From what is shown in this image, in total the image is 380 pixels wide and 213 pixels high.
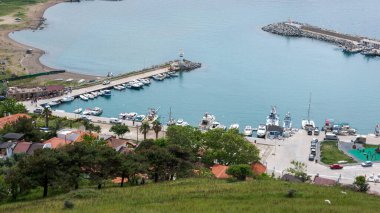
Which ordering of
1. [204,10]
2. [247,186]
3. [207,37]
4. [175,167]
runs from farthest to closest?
[204,10], [207,37], [175,167], [247,186]

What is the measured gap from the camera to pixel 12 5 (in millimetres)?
96938

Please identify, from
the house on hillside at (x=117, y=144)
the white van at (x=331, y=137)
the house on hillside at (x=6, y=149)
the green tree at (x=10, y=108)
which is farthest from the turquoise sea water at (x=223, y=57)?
the house on hillside at (x=6, y=149)

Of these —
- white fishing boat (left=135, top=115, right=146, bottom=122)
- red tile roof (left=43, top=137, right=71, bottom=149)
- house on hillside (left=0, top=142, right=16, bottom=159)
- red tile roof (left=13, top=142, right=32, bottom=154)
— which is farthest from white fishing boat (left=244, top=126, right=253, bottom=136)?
house on hillside (left=0, top=142, right=16, bottom=159)

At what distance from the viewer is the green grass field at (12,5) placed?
301ft

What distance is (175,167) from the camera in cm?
2569

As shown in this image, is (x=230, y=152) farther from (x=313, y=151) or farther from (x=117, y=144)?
(x=313, y=151)

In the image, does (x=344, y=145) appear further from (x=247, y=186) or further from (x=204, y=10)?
(x=204, y=10)

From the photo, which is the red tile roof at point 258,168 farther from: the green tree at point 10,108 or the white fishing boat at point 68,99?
the white fishing boat at point 68,99

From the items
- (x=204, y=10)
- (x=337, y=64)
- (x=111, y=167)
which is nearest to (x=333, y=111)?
(x=337, y=64)

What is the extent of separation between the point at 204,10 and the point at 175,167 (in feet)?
269

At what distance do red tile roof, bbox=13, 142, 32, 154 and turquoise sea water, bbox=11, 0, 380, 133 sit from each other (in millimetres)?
17745

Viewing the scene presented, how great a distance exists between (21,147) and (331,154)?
21074 mm

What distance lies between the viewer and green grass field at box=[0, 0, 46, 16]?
91.6 meters

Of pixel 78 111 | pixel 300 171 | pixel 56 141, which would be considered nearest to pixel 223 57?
pixel 78 111
